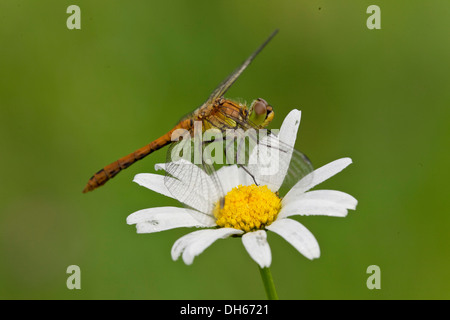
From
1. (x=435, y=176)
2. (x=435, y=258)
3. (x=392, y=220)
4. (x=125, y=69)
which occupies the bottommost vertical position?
(x=435, y=258)

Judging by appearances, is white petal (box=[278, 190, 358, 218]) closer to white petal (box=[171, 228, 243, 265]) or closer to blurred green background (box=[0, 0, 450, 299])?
white petal (box=[171, 228, 243, 265])

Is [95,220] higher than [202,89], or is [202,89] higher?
[202,89]

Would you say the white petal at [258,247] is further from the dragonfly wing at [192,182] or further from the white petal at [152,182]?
the white petal at [152,182]

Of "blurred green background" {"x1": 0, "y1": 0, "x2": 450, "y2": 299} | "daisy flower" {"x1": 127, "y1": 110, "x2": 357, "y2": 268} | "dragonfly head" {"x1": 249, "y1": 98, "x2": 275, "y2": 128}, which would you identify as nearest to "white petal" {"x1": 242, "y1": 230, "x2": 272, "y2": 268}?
"daisy flower" {"x1": 127, "y1": 110, "x2": 357, "y2": 268}

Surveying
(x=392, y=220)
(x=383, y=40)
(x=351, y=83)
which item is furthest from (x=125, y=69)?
(x=392, y=220)

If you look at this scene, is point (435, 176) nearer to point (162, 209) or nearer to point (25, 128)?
point (162, 209)
